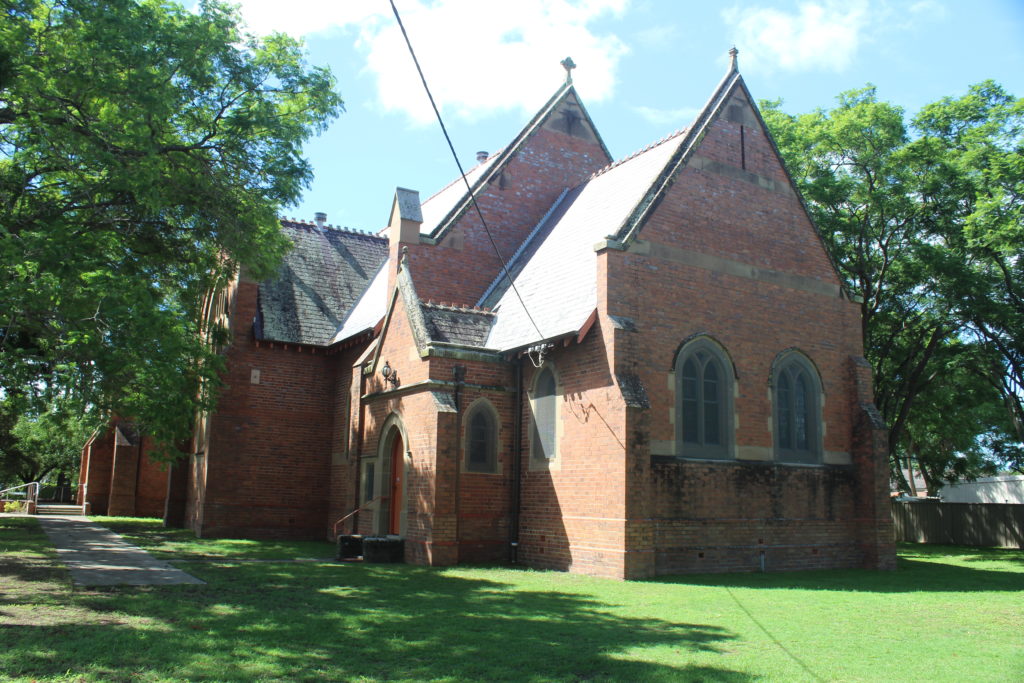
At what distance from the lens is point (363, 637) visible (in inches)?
340

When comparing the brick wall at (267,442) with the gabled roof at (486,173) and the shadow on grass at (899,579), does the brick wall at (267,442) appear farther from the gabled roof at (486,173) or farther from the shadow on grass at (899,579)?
the shadow on grass at (899,579)

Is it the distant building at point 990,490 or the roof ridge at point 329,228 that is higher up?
the roof ridge at point 329,228

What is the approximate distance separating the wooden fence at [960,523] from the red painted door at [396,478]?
21.1 metres

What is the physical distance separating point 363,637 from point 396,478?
10.9m

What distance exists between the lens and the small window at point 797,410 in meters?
18.4

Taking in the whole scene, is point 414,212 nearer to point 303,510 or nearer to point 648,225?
point 648,225

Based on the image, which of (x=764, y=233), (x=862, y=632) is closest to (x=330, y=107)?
(x=764, y=233)

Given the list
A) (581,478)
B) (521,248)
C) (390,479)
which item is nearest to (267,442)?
(390,479)

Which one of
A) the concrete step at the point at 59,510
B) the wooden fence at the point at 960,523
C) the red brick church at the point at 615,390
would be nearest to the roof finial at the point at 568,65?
the red brick church at the point at 615,390

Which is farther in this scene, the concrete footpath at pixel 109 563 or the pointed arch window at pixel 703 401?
the pointed arch window at pixel 703 401

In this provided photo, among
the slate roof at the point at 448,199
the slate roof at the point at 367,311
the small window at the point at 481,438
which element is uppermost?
the slate roof at the point at 448,199

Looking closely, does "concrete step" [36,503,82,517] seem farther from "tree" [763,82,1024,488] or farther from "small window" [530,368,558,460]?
"tree" [763,82,1024,488]

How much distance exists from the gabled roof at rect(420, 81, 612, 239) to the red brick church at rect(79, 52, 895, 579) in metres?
0.14

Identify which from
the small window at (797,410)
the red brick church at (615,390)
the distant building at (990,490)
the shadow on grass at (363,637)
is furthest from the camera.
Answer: the distant building at (990,490)
